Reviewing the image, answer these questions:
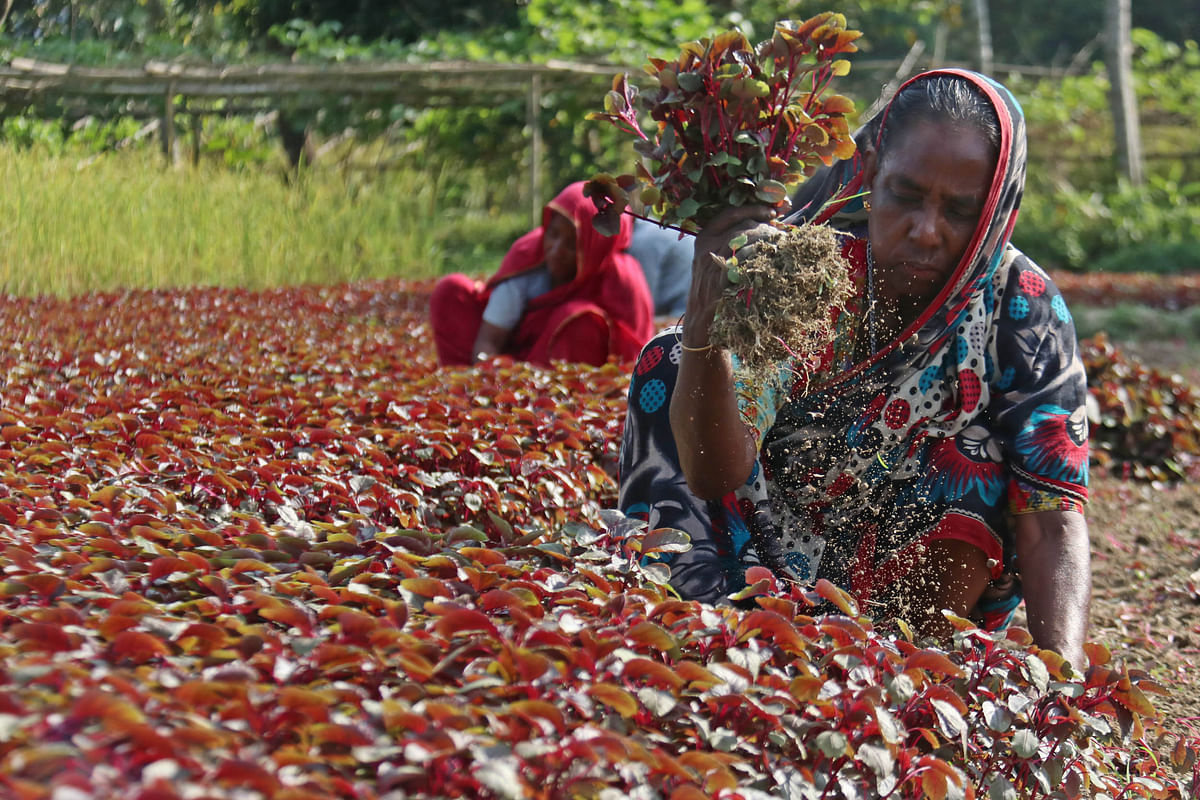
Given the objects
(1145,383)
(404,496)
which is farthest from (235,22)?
(404,496)

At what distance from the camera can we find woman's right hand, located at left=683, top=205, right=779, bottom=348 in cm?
202

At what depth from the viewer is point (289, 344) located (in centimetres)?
490

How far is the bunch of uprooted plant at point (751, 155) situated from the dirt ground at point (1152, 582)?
1587mm

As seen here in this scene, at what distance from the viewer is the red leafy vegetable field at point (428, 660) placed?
1.23m

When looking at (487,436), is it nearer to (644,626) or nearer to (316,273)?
(644,626)

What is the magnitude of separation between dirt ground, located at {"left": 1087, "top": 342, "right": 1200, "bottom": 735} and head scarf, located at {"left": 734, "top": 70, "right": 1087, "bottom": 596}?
0.68m

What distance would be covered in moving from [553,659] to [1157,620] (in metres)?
2.79

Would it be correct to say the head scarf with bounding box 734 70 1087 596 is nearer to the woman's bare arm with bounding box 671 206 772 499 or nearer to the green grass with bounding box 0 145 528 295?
the woman's bare arm with bounding box 671 206 772 499

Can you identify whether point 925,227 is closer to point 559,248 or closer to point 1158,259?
point 559,248

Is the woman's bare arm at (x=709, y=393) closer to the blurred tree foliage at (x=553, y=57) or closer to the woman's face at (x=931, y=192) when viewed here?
the woman's face at (x=931, y=192)

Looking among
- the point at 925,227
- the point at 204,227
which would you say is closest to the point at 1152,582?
the point at 925,227

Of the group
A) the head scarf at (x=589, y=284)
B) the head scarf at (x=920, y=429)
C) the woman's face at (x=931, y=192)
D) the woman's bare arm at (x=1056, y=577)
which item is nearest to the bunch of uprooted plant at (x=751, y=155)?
the woman's face at (x=931, y=192)

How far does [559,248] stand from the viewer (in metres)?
A: 5.14

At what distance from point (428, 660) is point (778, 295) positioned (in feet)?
2.84
